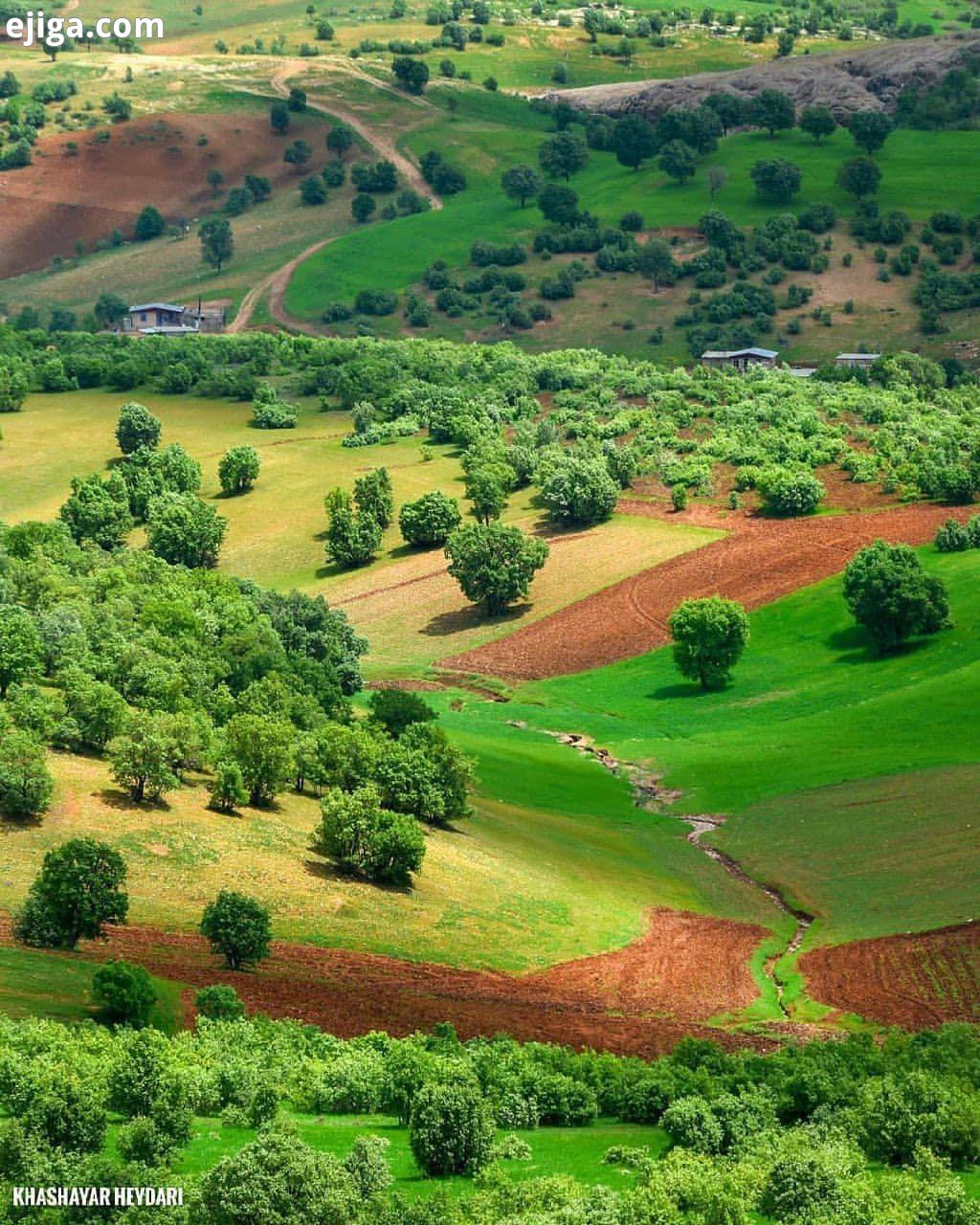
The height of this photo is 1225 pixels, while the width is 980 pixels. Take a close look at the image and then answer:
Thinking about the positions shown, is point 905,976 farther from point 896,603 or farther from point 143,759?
point 896,603

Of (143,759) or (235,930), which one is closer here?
(235,930)

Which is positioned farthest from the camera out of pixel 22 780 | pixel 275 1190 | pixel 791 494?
pixel 791 494

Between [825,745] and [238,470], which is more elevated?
[825,745]

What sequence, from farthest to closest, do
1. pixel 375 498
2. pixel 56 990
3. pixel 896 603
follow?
pixel 375 498
pixel 896 603
pixel 56 990

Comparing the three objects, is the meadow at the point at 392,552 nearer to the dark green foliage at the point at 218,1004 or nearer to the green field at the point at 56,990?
the green field at the point at 56,990

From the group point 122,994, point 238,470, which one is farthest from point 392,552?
A: point 122,994

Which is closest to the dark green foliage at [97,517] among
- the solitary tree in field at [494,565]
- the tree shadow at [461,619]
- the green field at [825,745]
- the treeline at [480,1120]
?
the tree shadow at [461,619]

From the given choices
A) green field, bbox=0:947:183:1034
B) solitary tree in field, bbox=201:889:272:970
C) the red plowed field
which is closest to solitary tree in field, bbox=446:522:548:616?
the red plowed field

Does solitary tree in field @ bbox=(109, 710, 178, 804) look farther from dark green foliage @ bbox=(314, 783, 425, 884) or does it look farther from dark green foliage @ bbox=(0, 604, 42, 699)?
dark green foliage @ bbox=(0, 604, 42, 699)
